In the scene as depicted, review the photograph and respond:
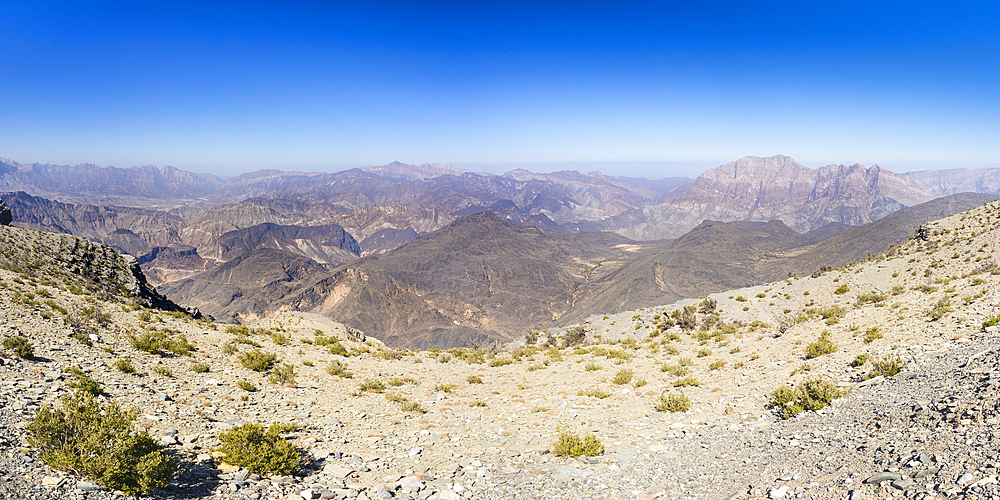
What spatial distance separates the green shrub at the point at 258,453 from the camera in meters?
6.90

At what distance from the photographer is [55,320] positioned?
13.5 m

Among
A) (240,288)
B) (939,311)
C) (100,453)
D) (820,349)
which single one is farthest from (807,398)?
(240,288)

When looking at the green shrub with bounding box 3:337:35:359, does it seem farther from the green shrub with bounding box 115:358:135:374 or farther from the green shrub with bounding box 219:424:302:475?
the green shrub with bounding box 219:424:302:475

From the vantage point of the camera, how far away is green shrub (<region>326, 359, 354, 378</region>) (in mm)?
15266

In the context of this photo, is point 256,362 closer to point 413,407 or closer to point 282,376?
point 282,376

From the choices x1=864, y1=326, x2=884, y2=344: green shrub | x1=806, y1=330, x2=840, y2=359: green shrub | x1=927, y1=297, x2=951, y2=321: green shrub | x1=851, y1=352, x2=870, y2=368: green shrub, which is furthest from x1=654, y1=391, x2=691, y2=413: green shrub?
x1=927, y1=297, x2=951, y2=321: green shrub

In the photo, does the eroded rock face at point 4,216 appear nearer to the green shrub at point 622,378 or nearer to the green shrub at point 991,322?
the green shrub at point 622,378

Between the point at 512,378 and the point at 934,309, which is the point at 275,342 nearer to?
the point at 512,378

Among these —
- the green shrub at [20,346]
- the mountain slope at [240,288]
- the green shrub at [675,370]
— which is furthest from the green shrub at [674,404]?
the mountain slope at [240,288]

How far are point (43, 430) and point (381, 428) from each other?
638 cm

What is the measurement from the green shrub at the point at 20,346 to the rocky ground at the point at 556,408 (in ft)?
0.80

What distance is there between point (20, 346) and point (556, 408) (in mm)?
14494

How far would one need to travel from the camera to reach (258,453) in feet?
22.8

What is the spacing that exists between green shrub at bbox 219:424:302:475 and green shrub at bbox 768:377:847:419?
11.2 m
